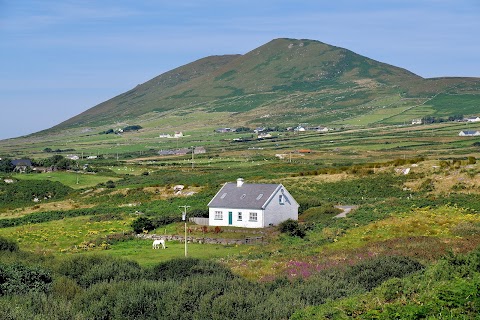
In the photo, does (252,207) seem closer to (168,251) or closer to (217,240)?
(217,240)

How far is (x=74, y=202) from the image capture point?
89.6m

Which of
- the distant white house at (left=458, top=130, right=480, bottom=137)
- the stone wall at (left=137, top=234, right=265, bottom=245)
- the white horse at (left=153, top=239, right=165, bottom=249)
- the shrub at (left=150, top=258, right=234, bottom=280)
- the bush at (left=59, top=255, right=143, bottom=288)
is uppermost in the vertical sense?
the distant white house at (left=458, top=130, right=480, bottom=137)

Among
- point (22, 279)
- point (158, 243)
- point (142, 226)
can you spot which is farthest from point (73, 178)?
point (22, 279)

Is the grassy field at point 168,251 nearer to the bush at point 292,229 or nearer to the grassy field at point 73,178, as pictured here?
the bush at point 292,229

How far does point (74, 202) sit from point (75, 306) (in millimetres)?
67466

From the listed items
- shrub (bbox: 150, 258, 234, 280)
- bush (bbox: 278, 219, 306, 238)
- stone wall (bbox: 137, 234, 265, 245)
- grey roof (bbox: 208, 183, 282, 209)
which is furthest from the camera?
grey roof (bbox: 208, 183, 282, 209)

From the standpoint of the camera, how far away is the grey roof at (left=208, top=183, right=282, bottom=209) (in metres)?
58.0

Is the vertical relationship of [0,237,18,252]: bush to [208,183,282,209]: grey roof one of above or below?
below

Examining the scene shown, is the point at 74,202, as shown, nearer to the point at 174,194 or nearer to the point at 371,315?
the point at 174,194

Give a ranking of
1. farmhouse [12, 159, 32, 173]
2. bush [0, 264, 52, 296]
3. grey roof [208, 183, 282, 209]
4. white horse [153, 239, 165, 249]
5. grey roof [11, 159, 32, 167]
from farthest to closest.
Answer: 1. grey roof [11, 159, 32, 167]
2. farmhouse [12, 159, 32, 173]
3. grey roof [208, 183, 282, 209]
4. white horse [153, 239, 165, 249]
5. bush [0, 264, 52, 296]

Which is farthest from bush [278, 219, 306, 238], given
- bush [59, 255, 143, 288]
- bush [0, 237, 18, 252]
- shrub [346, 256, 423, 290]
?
bush [59, 255, 143, 288]

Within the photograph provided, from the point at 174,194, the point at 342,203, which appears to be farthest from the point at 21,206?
the point at 342,203

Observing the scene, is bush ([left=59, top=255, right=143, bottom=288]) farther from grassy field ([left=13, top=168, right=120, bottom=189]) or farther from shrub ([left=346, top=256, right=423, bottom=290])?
grassy field ([left=13, top=168, right=120, bottom=189])

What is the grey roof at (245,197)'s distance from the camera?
5797 cm
